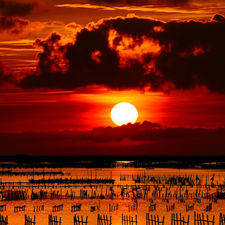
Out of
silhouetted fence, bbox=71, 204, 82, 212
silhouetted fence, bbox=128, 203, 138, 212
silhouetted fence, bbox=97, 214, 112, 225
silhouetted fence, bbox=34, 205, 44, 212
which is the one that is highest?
silhouetted fence, bbox=97, 214, 112, 225

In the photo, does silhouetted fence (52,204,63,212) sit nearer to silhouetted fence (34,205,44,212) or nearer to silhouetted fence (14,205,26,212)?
silhouetted fence (34,205,44,212)

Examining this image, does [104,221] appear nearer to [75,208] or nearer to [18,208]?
[75,208]

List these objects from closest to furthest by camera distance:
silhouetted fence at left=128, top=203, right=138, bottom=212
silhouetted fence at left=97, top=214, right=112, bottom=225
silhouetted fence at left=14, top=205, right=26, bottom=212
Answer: silhouetted fence at left=97, top=214, right=112, bottom=225 < silhouetted fence at left=14, top=205, right=26, bottom=212 < silhouetted fence at left=128, top=203, right=138, bottom=212

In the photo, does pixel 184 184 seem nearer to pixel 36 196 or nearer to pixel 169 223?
pixel 36 196

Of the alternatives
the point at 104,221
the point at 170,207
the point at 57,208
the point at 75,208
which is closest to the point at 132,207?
the point at 170,207

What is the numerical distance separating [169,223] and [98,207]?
15.8 meters

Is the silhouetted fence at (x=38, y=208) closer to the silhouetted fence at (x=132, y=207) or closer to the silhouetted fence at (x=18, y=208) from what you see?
the silhouetted fence at (x=18, y=208)

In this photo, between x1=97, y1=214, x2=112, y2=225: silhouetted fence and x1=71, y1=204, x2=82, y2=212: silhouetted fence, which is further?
x1=71, y1=204, x2=82, y2=212: silhouetted fence

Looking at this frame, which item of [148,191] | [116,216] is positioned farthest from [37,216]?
[148,191]

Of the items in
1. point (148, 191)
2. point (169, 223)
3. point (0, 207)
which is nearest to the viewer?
point (169, 223)

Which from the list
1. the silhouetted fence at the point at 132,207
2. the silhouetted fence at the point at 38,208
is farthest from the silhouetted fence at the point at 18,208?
the silhouetted fence at the point at 132,207


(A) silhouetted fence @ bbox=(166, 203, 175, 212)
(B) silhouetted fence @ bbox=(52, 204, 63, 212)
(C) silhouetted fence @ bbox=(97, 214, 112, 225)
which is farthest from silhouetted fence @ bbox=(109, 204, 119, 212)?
(C) silhouetted fence @ bbox=(97, 214, 112, 225)

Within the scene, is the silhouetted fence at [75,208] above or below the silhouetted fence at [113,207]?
above

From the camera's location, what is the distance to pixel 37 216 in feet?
194
